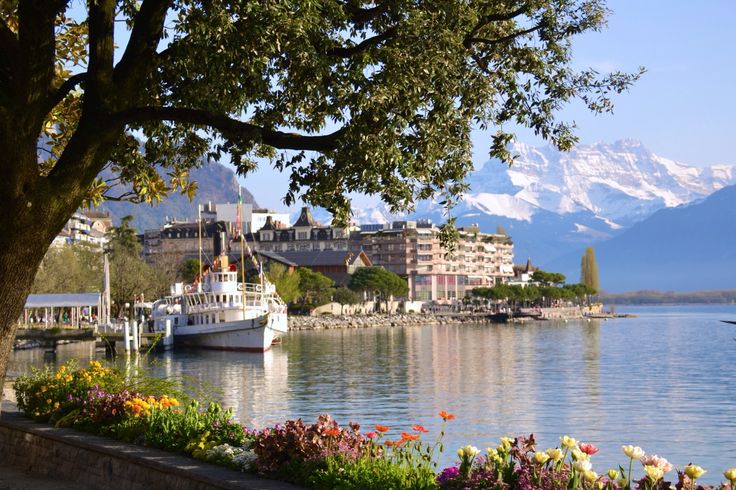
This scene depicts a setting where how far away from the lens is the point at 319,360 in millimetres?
74875

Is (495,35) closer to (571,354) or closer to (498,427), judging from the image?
(498,427)

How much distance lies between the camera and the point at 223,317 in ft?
298

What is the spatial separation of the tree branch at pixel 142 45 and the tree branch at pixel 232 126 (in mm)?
657

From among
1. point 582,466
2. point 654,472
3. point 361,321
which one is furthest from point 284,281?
point 654,472

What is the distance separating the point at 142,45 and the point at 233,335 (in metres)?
76.5

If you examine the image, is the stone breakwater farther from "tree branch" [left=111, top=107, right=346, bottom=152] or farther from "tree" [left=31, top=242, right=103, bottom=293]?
"tree branch" [left=111, top=107, right=346, bottom=152]

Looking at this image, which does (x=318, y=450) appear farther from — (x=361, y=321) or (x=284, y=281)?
(x=361, y=321)

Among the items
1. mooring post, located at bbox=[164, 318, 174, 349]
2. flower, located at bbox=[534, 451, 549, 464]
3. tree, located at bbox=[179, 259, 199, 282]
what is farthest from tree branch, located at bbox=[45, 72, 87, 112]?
tree, located at bbox=[179, 259, 199, 282]

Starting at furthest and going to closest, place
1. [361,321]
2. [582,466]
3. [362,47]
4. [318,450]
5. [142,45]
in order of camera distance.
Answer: [361,321]
[362,47]
[142,45]
[318,450]
[582,466]

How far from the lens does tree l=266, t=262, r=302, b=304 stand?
155 metres

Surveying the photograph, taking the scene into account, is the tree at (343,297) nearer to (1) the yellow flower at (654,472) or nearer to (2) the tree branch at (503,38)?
(2) the tree branch at (503,38)

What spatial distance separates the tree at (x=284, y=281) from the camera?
155 meters

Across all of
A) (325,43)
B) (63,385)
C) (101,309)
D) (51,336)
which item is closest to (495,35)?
(325,43)

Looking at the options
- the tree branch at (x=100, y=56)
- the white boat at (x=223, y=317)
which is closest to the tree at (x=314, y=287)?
the white boat at (x=223, y=317)
